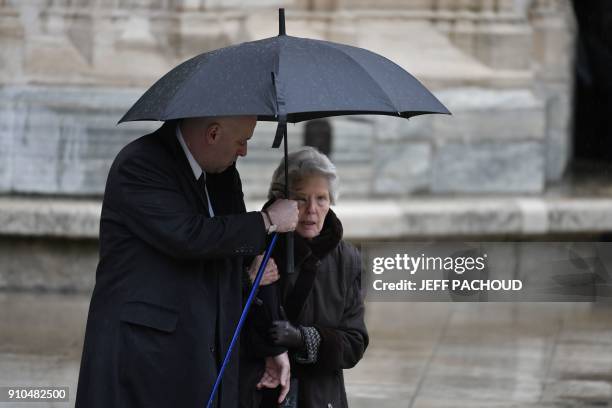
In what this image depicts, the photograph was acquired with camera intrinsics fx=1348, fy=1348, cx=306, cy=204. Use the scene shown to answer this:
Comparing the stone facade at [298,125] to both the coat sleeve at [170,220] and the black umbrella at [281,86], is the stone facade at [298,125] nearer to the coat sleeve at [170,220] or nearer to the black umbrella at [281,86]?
the black umbrella at [281,86]

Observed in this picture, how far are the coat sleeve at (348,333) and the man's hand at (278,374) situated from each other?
4.2 inches

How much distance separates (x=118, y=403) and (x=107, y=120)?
501cm

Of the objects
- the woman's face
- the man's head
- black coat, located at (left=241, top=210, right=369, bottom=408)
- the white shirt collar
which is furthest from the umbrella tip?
black coat, located at (left=241, top=210, right=369, bottom=408)

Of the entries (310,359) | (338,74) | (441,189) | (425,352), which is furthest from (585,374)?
(338,74)

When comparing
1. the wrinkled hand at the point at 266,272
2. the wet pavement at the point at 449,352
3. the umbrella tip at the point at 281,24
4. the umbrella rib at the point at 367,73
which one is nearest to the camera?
the umbrella rib at the point at 367,73

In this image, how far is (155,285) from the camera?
356 cm

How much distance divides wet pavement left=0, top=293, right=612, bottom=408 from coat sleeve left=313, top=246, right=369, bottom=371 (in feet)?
6.76

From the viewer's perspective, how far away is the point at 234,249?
3609 mm

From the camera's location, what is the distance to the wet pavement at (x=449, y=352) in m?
6.34

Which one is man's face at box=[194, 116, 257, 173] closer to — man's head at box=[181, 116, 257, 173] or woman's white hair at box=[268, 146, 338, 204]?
man's head at box=[181, 116, 257, 173]

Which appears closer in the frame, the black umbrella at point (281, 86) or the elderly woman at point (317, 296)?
the black umbrella at point (281, 86)

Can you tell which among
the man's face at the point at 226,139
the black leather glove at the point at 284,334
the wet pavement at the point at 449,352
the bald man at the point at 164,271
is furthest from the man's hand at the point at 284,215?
the wet pavement at the point at 449,352

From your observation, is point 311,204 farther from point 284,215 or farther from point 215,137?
point 215,137

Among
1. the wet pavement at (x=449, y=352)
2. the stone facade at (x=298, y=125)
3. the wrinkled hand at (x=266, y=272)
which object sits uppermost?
the wrinkled hand at (x=266, y=272)
